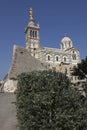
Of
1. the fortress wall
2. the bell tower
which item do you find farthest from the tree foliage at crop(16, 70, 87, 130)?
the bell tower

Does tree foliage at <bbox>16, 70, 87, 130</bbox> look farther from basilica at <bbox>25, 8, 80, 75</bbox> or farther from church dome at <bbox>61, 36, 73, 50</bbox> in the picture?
church dome at <bbox>61, 36, 73, 50</bbox>

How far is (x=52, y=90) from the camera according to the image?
15398 millimetres

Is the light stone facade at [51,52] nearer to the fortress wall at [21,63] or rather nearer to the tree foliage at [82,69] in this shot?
the tree foliage at [82,69]

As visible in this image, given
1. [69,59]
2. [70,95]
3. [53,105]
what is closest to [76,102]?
[70,95]

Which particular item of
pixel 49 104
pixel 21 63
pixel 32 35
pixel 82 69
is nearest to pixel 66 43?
pixel 32 35

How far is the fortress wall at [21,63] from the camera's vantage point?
27.1 metres

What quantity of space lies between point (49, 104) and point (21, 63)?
14.1 m

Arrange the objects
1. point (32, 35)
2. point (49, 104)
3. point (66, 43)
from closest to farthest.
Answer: point (49, 104) → point (32, 35) → point (66, 43)

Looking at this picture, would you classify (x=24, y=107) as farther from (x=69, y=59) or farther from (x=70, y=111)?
(x=69, y=59)

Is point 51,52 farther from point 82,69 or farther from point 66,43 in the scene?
point 82,69

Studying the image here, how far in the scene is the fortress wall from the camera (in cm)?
2706

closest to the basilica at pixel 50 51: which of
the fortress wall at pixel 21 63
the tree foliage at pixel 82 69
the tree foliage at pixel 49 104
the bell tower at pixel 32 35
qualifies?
the bell tower at pixel 32 35

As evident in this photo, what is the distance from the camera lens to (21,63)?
93.5 ft

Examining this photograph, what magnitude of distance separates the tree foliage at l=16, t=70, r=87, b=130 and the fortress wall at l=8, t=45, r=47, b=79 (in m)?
10.6
